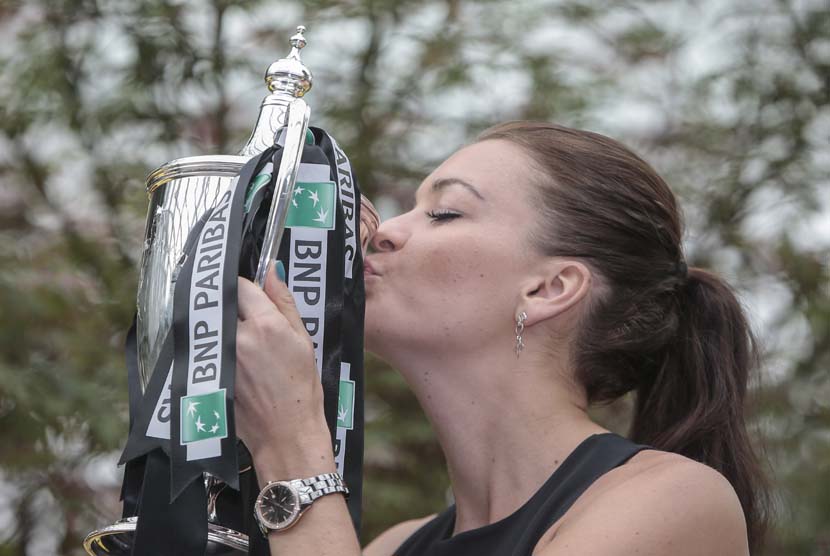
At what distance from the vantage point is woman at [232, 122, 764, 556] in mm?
2160

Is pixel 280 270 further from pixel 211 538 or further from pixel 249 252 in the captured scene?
pixel 211 538

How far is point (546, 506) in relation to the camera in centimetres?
208

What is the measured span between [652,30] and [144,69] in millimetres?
1845

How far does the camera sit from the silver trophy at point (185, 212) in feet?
5.97

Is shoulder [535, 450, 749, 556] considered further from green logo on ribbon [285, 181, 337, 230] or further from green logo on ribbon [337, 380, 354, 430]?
green logo on ribbon [285, 181, 337, 230]

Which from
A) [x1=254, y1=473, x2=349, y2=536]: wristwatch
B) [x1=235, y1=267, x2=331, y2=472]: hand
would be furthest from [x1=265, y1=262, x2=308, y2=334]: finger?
[x1=254, y1=473, x2=349, y2=536]: wristwatch

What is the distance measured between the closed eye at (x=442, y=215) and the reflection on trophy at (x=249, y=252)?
1.09ft

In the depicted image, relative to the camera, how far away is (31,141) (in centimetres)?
378

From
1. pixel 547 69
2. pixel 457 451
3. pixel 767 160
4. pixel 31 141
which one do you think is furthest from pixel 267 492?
pixel 767 160

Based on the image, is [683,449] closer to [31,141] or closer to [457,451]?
[457,451]

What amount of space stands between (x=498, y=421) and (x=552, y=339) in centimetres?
20

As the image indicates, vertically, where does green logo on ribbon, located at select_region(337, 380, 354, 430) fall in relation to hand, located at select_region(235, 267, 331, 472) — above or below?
below

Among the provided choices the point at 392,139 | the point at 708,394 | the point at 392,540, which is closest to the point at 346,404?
the point at 392,540

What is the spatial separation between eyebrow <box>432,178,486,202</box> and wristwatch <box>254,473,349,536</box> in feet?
2.57
